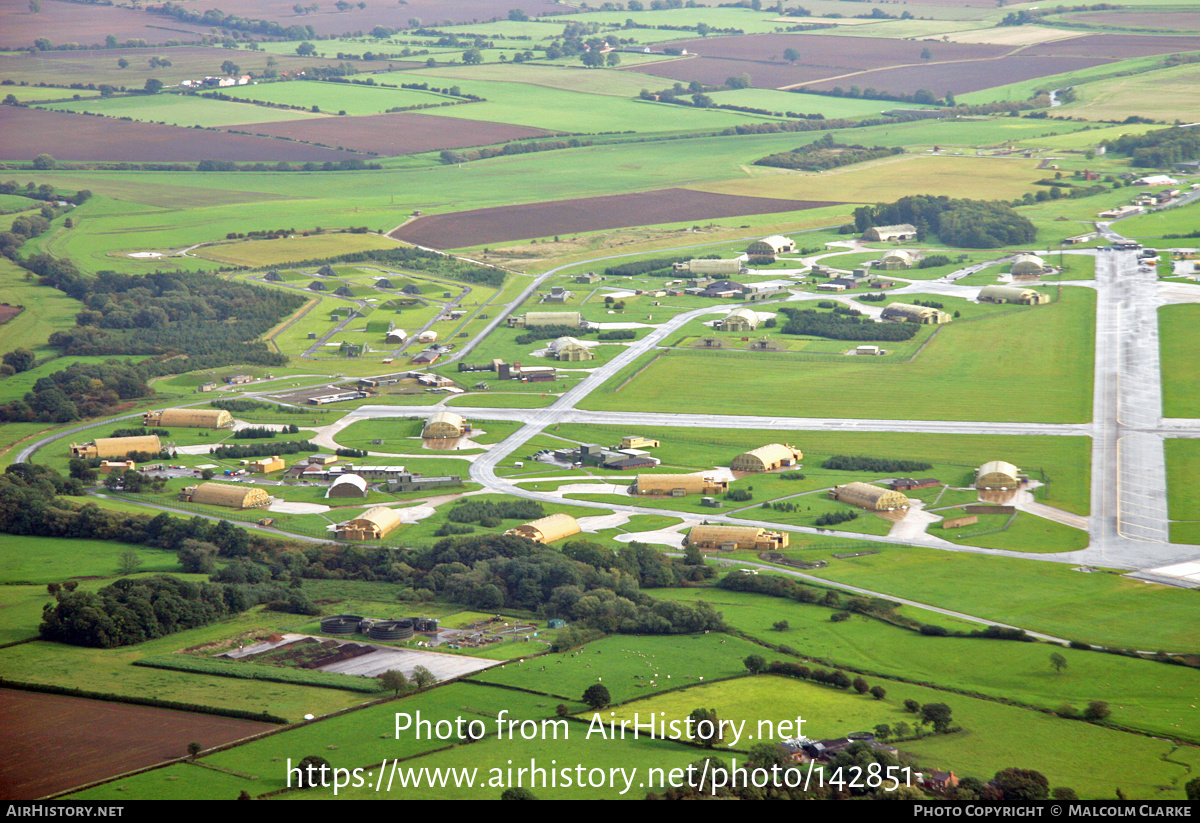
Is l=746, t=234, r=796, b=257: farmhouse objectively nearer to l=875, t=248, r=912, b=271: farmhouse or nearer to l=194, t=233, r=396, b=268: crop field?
l=875, t=248, r=912, b=271: farmhouse

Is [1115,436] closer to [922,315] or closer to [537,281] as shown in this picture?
[922,315]

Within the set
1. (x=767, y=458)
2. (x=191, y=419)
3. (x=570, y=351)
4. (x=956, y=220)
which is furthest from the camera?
(x=956, y=220)

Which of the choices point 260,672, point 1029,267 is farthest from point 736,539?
point 1029,267

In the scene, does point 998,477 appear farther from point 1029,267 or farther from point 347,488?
point 1029,267

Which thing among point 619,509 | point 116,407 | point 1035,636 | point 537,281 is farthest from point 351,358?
point 1035,636

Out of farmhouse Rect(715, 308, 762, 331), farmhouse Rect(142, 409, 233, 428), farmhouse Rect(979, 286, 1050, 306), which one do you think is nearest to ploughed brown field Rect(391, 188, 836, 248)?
farmhouse Rect(715, 308, 762, 331)
